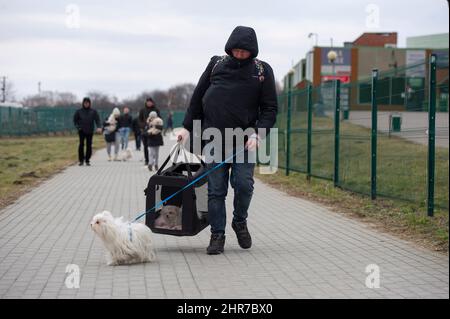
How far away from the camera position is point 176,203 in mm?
7836

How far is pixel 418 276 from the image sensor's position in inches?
247

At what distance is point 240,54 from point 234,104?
1.60 feet

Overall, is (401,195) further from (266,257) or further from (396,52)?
(396,52)

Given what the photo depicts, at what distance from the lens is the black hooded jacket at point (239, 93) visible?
7.39 meters

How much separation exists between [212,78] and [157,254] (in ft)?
6.03

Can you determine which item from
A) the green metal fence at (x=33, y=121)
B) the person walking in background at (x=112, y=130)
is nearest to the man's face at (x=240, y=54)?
the person walking in background at (x=112, y=130)

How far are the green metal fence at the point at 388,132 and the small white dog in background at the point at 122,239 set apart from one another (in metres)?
4.33

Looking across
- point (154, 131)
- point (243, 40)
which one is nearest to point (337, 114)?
point (154, 131)

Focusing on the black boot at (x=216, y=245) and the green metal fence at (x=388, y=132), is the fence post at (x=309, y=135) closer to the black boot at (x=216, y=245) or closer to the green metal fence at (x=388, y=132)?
the green metal fence at (x=388, y=132)

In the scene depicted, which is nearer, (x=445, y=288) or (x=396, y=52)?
(x=445, y=288)

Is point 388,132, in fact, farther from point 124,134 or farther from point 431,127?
point 124,134

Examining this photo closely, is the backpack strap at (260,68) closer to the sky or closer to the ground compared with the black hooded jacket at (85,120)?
closer to the sky

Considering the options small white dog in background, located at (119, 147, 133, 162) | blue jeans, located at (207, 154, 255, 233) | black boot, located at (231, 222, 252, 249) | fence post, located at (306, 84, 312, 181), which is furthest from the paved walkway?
small white dog in background, located at (119, 147, 133, 162)
